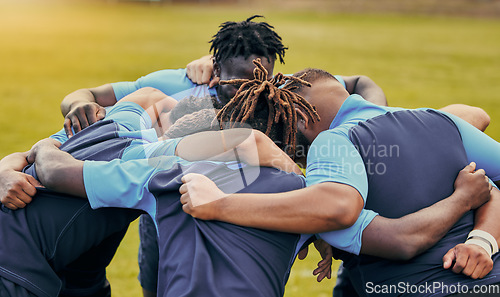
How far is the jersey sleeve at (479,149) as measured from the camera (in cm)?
218

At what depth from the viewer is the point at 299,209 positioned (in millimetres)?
1827

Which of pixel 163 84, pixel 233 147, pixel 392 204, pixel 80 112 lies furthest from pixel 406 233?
pixel 163 84

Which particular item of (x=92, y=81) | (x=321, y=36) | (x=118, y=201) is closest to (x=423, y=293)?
(x=118, y=201)

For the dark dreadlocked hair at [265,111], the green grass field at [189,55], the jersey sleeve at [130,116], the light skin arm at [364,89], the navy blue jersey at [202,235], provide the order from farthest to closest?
the green grass field at [189,55] < the light skin arm at [364,89] < the jersey sleeve at [130,116] < the dark dreadlocked hair at [265,111] < the navy blue jersey at [202,235]

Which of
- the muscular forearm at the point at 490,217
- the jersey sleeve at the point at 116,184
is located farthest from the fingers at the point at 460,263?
the jersey sleeve at the point at 116,184

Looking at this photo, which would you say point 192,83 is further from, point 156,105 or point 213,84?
point 156,105

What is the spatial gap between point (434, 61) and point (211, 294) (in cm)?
1241

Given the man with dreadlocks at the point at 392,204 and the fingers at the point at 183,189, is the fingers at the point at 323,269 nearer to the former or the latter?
the man with dreadlocks at the point at 392,204

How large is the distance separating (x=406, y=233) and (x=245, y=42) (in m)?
1.21

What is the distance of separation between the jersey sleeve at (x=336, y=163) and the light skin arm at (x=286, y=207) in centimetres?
4

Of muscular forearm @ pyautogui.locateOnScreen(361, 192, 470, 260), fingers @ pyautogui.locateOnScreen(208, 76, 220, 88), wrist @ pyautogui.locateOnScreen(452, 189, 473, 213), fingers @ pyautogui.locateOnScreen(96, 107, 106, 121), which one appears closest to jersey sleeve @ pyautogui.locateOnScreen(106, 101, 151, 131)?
fingers @ pyautogui.locateOnScreen(96, 107, 106, 121)

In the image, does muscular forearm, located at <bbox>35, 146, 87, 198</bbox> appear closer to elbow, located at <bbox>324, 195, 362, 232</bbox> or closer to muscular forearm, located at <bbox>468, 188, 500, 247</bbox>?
elbow, located at <bbox>324, 195, 362, 232</bbox>

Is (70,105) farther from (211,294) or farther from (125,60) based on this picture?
(125,60)

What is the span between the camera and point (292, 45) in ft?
46.3
